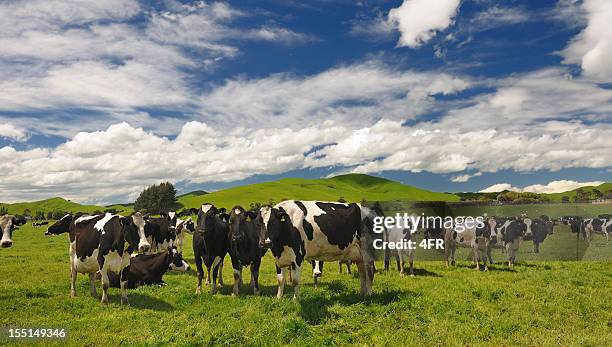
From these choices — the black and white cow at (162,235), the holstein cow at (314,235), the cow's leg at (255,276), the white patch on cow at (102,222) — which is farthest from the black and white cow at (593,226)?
the white patch on cow at (102,222)

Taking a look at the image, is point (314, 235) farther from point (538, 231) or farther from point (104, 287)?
point (538, 231)

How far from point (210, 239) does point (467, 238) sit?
13589 mm

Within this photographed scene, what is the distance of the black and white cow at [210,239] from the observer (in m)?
13.9

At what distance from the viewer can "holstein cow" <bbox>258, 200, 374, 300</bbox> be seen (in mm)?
11758

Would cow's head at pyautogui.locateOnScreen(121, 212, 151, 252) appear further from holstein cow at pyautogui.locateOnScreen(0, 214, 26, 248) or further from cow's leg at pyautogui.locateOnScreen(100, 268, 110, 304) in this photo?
holstein cow at pyautogui.locateOnScreen(0, 214, 26, 248)

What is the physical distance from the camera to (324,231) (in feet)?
39.8

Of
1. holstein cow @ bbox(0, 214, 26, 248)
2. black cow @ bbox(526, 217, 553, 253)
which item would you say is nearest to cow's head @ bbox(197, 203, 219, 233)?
holstein cow @ bbox(0, 214, 26, 248)

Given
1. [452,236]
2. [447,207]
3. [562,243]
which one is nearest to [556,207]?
[562,243]

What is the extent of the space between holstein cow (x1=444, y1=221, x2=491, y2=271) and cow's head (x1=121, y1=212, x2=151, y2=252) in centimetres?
1514

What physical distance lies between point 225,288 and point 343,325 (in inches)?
248

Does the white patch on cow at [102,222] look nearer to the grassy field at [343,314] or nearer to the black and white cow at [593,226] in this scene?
the grassy field at [343,314]

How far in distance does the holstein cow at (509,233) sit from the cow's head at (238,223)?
563 inches

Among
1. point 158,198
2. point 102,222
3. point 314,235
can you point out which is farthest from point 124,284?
point 158,198

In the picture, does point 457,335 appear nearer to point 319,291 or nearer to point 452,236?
point 319,291
